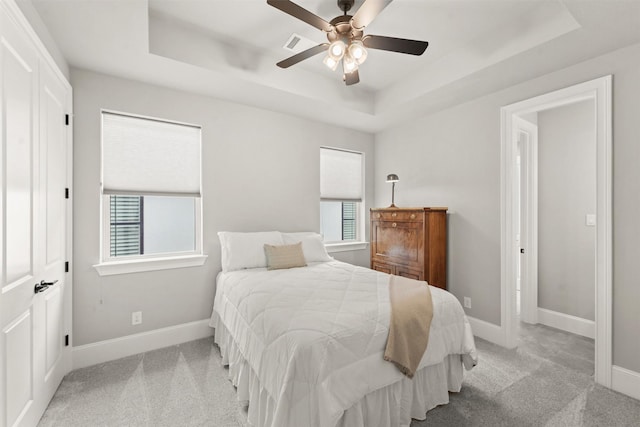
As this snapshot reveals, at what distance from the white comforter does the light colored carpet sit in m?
0.35

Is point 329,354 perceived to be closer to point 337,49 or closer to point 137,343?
point 337,49

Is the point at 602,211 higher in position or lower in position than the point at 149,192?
lower

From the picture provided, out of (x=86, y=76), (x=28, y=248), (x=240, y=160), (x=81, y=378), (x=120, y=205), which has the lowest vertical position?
(x=81, y=378)

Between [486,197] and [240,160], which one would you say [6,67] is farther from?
[486,197]

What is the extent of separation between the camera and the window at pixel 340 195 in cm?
420

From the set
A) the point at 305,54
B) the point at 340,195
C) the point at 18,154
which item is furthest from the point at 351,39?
the point at 340,195

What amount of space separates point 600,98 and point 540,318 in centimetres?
256

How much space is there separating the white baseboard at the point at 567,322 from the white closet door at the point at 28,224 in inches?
186

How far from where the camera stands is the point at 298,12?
168cm

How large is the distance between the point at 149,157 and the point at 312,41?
1893mm

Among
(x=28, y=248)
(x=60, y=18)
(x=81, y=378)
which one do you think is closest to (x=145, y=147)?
(x=60, y=18)

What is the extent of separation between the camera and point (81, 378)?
234 centimetres

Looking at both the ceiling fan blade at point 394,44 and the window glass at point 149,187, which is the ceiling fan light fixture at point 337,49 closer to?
the ceiling fan blade at point 394,44

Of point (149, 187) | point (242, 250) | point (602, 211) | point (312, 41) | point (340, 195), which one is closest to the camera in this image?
point (602, 211)
